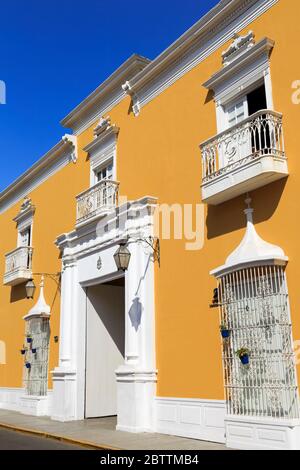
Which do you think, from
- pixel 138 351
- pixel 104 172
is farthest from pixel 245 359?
pixel 104 172

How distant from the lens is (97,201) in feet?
40.0

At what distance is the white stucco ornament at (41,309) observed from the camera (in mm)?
14148

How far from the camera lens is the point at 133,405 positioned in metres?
9.64

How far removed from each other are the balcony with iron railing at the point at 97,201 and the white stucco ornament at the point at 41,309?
295 cm

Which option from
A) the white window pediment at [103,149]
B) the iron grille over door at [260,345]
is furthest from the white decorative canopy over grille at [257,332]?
the white window pediment at [103,149]

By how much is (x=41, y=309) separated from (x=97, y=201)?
3908 millimetres

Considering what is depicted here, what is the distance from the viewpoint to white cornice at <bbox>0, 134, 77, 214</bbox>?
567 inches

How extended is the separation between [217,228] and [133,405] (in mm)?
3619

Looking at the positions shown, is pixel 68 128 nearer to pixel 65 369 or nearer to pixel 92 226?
pixel 92 226

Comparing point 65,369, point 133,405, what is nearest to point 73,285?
point 65,369

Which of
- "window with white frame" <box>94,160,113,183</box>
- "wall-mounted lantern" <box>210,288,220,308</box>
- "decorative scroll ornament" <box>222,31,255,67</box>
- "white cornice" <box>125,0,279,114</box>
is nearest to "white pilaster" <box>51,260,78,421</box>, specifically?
"window with white frame" <box>94,160,113,183</box>

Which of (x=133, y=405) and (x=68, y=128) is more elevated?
(x=68, y=128)

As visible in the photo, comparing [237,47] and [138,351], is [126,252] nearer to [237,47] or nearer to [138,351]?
[138,351]

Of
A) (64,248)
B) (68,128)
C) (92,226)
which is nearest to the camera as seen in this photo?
(92,226)
